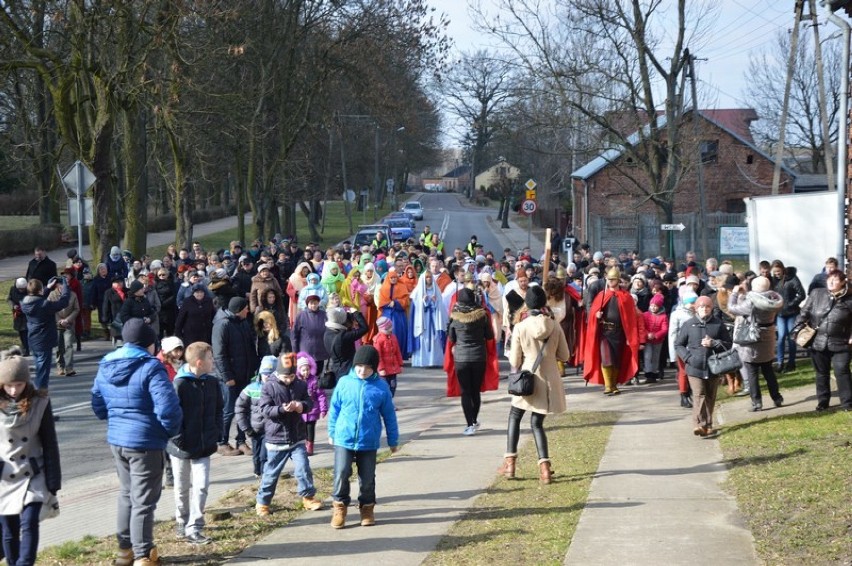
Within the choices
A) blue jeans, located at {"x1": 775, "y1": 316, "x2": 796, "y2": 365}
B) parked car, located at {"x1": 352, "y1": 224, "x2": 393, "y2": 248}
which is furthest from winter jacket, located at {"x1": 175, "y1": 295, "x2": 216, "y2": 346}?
parked car, located at {"x1": 352, "y1": 224, "x2": 393, "y2": 248}

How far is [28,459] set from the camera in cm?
677

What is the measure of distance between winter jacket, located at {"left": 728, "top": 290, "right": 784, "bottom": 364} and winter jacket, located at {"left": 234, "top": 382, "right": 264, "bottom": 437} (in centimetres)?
626

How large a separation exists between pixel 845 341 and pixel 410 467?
16.6 ft

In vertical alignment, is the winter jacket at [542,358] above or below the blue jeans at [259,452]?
above

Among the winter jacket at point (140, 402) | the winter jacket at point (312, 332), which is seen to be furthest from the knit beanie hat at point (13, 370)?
the winter jacket at point (312, 332)

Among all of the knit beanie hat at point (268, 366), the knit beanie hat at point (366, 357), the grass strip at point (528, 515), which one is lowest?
the grass strip at point (528, 515)

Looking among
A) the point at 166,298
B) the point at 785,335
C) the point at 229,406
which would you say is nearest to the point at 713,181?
the point at 785,335

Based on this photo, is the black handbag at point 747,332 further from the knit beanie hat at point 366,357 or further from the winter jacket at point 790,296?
the knit beanie hat at point 366,357

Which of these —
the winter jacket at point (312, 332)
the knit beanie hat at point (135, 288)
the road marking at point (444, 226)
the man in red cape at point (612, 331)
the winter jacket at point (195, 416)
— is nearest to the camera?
the winter jacket at point (195, 416)

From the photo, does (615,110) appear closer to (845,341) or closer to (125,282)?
(125,282)

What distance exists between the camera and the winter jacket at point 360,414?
8.49 metres

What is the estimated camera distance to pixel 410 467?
35.8 ft

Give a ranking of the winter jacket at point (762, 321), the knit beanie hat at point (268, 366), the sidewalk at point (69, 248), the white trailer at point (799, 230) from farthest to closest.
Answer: the sidewalk at point (69, 248) < the white trailer at point (799, 230) < the winter jacket at point (762, 321) < the knit beanie hat at point (268, 366)

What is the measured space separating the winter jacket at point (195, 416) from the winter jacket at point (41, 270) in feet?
46.0
